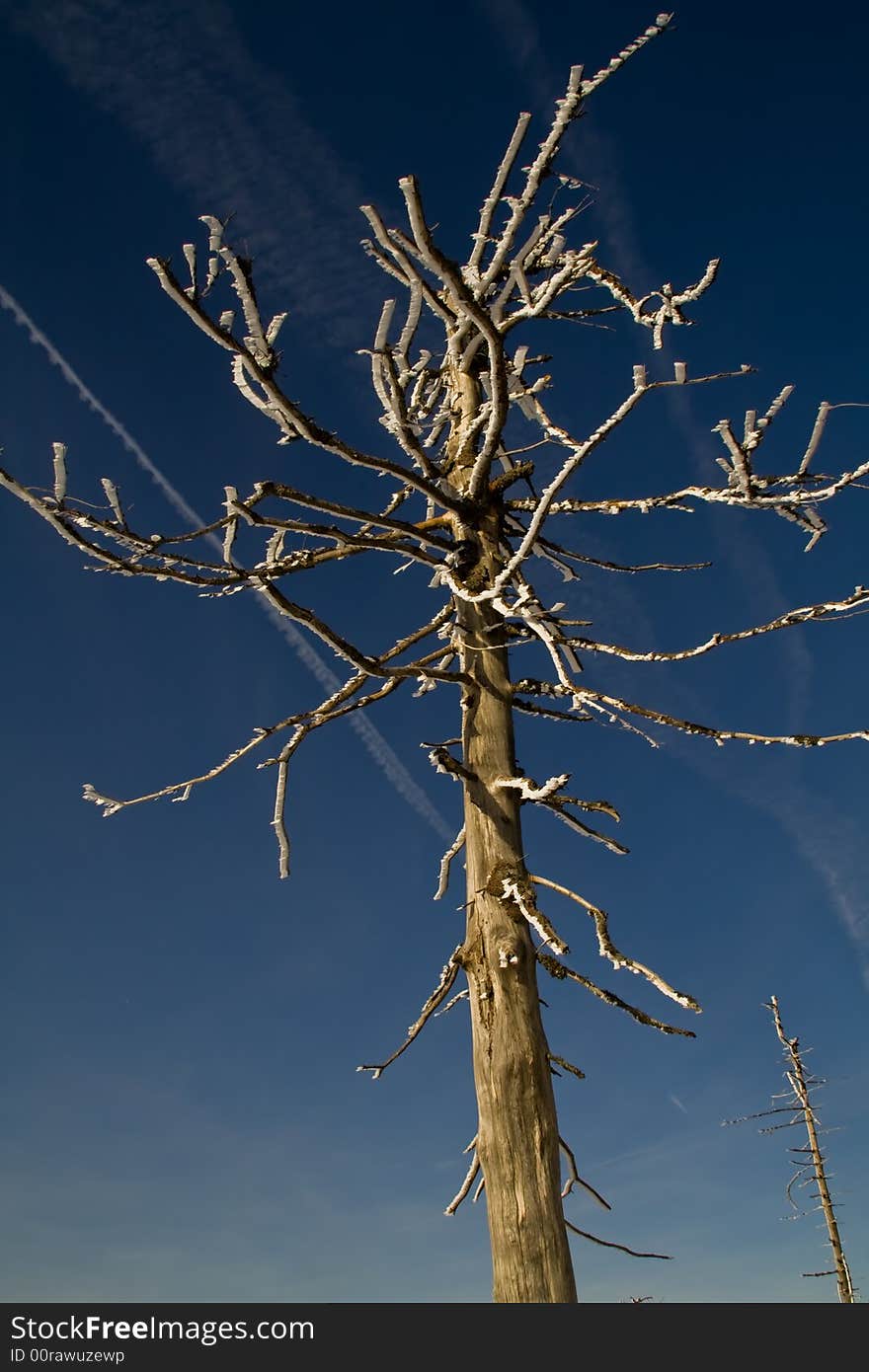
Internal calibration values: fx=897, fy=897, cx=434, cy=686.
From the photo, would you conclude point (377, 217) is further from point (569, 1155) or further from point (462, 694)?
point (569, 1155)

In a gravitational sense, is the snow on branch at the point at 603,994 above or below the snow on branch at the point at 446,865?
below

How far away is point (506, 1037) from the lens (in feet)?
A: 15.5

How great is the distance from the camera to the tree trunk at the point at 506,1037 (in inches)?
171

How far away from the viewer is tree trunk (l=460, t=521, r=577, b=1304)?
4.33 meters

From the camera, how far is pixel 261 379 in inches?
172

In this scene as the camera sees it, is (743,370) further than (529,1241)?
Yes

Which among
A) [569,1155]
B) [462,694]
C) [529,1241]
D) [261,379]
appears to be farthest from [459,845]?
[261,379]

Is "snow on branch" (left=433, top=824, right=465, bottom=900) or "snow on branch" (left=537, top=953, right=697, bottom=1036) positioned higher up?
"snow on branch" (left=433, top=824, right=465, bottom=900)
